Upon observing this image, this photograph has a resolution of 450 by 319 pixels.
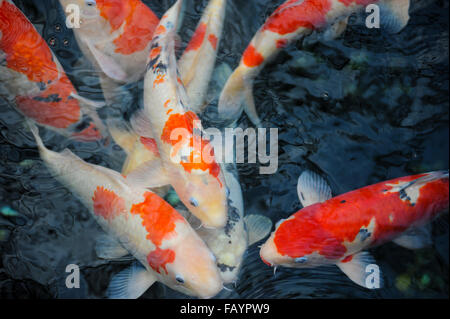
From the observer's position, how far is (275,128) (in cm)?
257

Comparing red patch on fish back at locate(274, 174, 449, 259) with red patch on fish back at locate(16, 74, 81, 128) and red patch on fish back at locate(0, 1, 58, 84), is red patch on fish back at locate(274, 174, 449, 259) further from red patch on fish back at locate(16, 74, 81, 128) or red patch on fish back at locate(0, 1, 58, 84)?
red patch on fish back at locate(0, 1, 58, 84)

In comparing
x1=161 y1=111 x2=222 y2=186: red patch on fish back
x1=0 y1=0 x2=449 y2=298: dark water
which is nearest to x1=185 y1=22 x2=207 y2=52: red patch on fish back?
x1=0 y1=0 x2=449 y2=298: dark water

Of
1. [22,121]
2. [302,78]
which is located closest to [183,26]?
[302,78]

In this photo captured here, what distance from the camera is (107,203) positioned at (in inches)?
86.0

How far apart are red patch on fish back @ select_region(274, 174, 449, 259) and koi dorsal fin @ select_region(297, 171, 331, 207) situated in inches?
5.7

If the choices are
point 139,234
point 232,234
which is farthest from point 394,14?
point 139,234

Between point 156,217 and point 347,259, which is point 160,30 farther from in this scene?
point 347,259

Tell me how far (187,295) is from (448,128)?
1926mm

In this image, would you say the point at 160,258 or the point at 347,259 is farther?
the point at 347,259

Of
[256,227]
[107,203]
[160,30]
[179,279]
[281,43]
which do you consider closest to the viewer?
[179,279]

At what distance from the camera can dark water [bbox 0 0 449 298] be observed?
230cm

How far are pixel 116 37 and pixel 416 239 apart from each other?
232 cm

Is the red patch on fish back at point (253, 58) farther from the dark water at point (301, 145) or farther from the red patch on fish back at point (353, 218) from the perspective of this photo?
the red patch on fish back at point (353, 218)

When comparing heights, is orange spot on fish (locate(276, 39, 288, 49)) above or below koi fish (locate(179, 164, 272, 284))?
above
